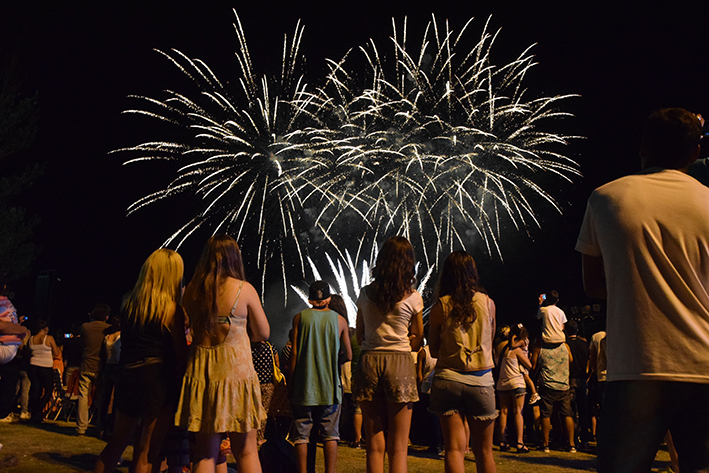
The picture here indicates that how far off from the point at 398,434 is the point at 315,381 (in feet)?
4.46

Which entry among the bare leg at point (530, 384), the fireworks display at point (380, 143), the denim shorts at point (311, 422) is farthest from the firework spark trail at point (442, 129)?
the denim shorts at point (311, 422)

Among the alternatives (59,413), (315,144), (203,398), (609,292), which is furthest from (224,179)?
(609,292)

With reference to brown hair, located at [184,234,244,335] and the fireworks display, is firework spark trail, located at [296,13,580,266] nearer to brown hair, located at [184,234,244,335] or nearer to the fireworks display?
the fireworks display

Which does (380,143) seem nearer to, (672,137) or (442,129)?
(442,129)

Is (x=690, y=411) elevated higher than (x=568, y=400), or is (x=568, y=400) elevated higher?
(x=690, y=411)

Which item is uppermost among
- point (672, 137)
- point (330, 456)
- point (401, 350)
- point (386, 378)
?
point (672, 137)

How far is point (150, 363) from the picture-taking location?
4.21 m

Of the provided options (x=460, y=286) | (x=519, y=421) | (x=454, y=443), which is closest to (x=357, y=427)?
(x=519, y=421)

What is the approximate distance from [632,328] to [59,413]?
528 inches

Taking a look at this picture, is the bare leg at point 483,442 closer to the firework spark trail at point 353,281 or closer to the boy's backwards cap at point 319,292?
the boy's backwards cap at point 319,292

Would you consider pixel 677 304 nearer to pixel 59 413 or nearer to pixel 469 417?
pixel 469 417

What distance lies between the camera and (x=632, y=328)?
213 cm

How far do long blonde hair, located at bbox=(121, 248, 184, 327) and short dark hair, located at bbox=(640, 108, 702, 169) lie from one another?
10.7ft

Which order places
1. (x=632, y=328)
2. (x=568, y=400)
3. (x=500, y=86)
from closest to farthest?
1. (x=632, y=328)
2. (x=568, y=400)
3. (x=500, y=86)
